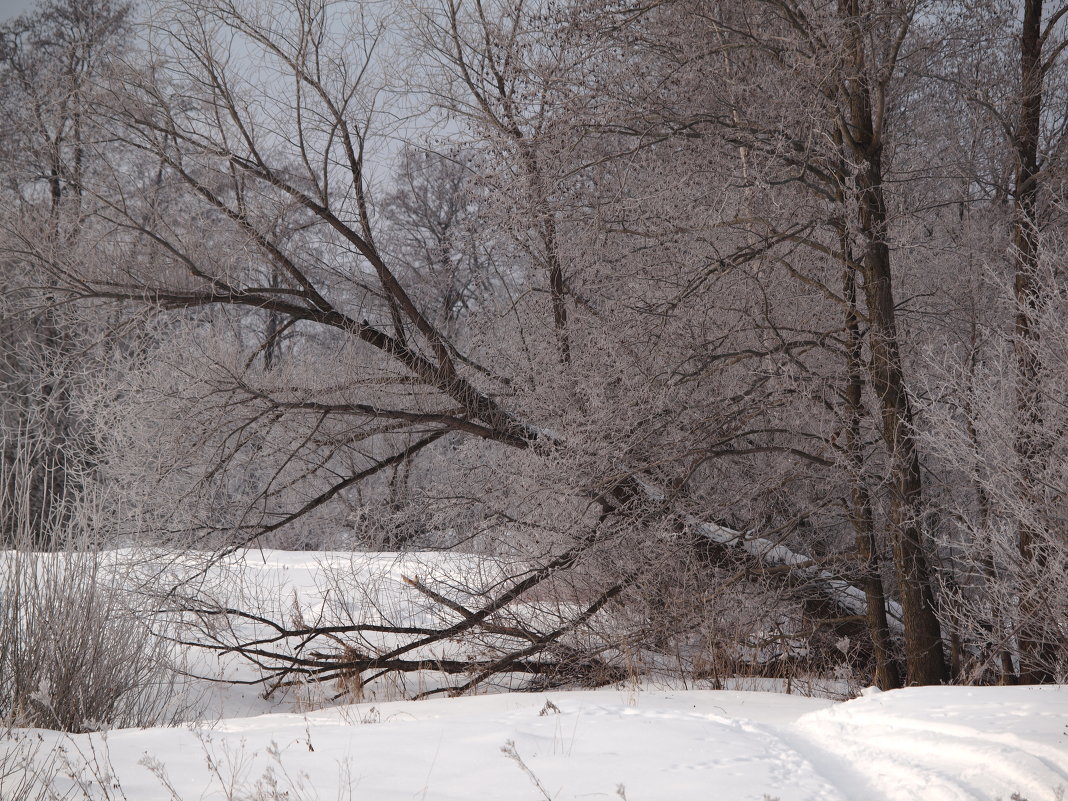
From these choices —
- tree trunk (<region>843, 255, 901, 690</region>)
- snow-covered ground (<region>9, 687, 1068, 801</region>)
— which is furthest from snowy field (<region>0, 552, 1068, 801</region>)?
tree trunk (<region>843, 255, 901, 690</region>)

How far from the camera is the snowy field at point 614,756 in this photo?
321 centimetres

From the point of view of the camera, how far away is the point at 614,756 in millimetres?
3727

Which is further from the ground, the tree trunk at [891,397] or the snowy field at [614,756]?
the tree trunk at [891,397]

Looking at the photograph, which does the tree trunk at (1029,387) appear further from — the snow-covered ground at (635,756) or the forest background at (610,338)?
the snow-covered ground at (635,756)

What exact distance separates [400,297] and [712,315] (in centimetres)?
303

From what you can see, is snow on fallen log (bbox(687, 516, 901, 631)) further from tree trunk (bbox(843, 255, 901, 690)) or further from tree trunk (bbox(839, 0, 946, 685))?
tree trunk (bbox(839, 0, 946, 685))

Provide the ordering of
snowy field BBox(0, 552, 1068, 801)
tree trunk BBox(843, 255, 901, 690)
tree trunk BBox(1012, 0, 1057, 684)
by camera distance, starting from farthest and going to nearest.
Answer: tree trunk BBox(843, 255, 901, 690), tree trunk BBox(1012, 0, 1057, 684), snowy field BBox(0, 552, 1068, 801)

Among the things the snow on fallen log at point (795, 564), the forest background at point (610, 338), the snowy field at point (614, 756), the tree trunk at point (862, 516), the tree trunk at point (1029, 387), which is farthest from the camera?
the snow on fallen log at point (795, 564)

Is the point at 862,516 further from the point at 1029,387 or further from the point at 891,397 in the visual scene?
the point at 1029,387

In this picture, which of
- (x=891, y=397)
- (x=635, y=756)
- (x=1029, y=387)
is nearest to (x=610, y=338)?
(x=891, y=397)

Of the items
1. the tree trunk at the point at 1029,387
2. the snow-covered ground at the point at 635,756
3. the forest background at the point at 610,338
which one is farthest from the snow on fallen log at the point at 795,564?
the snow-covered ground at the point at 635,756

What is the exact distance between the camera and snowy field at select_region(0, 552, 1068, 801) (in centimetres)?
321

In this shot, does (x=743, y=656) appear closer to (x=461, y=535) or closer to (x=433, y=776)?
(x=461, y=535)

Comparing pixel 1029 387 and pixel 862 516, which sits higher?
pixel 1029 387
